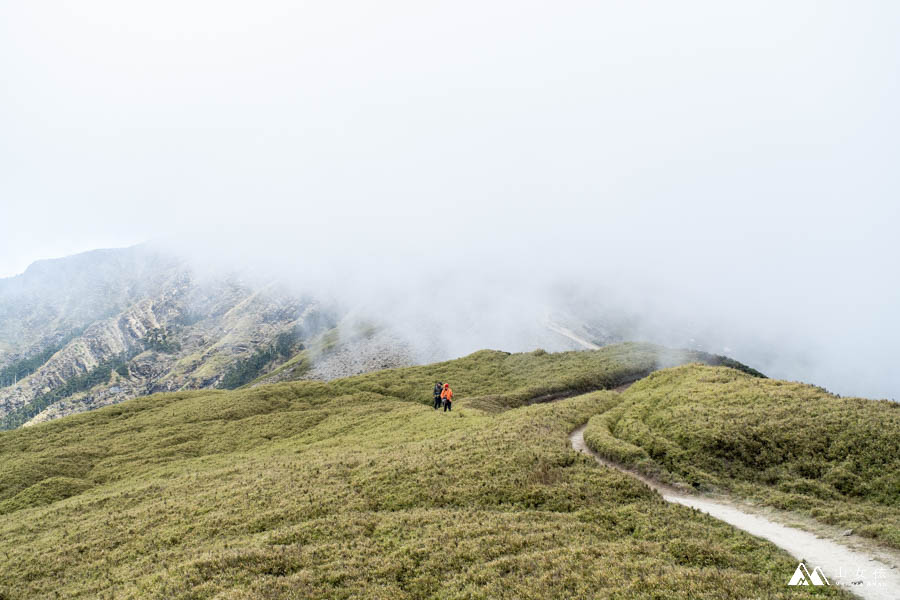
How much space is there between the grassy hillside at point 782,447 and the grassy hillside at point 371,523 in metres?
5.16

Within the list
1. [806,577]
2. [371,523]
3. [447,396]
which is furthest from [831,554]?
[447,396]

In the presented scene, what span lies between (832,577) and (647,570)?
6460mm

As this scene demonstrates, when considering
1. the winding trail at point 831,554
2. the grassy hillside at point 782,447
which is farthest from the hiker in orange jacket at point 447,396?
the winding trail at point 831,554

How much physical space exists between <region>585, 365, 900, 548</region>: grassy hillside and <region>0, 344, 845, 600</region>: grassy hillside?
16.9ft

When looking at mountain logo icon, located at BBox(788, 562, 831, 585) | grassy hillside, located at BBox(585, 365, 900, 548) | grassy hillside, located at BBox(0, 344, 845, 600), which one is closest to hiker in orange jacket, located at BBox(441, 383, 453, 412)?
grassy hillside, located at BBox(0, 344, 845, 600)

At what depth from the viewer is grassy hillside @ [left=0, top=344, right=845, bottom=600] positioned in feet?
55.2

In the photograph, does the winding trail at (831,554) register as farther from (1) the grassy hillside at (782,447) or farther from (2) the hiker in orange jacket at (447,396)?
(2) the hiker in orange jacket at (447,396)

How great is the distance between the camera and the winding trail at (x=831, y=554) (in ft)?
49.1

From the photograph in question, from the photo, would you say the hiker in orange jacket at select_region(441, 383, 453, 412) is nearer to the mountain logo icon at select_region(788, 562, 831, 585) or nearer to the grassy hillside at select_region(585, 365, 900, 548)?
the grassy hillside at select_region(585, 365, 900, 548)

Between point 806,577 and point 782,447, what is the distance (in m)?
15.5

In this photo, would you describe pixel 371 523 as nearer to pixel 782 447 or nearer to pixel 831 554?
pixel 831 554

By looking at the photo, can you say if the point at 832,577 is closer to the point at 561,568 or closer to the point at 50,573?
the point at 561,568

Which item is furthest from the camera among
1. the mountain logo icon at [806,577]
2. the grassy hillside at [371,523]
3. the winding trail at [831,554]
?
the grassy hillside at [371,523]

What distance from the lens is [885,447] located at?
2558 centimetres
